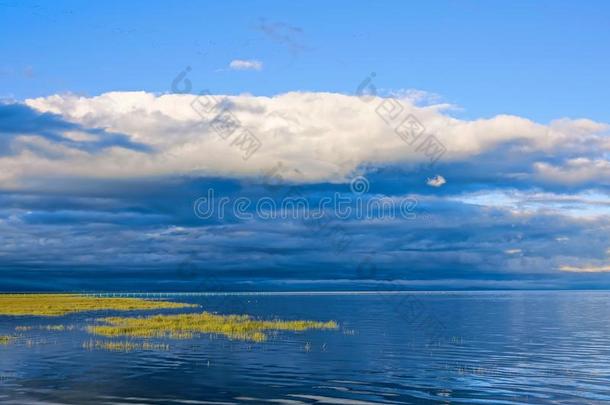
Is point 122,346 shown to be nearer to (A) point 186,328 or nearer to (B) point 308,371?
(A) point 186,328

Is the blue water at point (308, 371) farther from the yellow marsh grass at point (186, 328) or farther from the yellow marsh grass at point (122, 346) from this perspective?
the yellow marsh grass at point (186, 328)

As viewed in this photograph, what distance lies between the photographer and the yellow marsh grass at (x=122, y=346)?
6147cm

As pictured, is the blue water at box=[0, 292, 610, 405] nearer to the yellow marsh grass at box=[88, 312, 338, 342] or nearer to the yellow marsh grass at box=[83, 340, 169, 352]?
the yellow marsh grass at box=[83, 340, 169, 352]

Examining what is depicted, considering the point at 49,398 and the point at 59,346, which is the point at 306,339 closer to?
the point at 59,346

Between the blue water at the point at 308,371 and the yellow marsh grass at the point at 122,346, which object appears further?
the yellow marsh grass at the point at 122,346

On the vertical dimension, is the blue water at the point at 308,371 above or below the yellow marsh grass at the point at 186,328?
below

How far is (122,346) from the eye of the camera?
62.7 m

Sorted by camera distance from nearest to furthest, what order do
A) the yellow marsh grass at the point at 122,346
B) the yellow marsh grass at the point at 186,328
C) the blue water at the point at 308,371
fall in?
the blue water at the point at 308,371 → the yellow marsh grass at the point at 122,346 → the yellow marsh grass at the point at 186,328

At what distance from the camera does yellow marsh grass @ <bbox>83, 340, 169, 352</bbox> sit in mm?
61469

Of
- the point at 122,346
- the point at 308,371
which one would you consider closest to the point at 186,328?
the point at 122,346

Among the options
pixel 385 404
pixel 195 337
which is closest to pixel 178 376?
pixel 385 404

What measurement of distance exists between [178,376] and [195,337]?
90.0ft

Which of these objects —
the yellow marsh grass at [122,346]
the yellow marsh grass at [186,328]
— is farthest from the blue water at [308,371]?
the yellow marsh grass at [186,328]

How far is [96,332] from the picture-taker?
7806 centimetres
